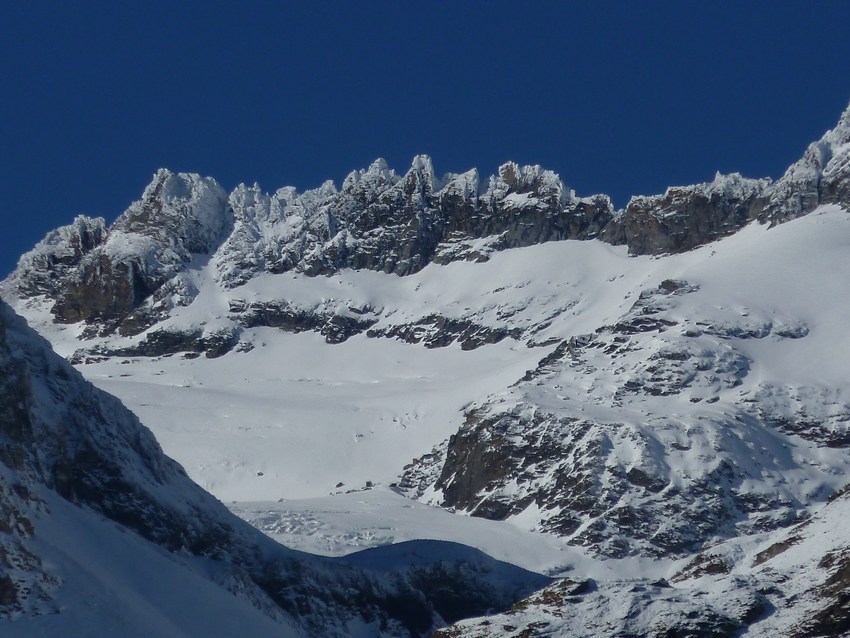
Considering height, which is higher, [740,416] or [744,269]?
[744,269]

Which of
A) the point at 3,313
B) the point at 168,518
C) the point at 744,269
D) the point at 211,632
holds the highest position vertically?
the point at 744,269

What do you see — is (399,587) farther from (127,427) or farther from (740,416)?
(740,416)

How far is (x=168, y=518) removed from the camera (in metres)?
89.3

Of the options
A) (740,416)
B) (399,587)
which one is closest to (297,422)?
(740,416)

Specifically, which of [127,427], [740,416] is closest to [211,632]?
[127,427]

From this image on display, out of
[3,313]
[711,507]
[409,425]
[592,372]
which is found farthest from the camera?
[409,425]

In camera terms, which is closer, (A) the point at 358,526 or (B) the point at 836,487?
(A) the point at 358,526

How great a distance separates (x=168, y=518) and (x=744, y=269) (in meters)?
118

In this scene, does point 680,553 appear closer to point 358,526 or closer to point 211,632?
point 358,526

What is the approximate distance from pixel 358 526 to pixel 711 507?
2946 centimetres

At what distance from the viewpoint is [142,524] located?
287 ft

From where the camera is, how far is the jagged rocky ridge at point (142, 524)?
249 feet

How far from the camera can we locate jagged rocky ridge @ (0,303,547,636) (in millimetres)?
75938

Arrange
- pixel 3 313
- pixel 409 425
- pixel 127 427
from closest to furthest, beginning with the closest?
pixel 3 313
pixel 127 427
pixel 409 425
